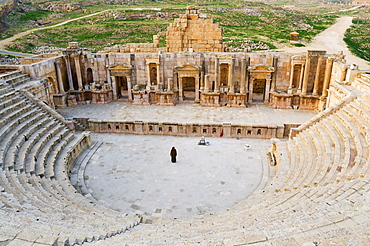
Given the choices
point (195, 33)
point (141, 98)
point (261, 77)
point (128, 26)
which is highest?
point (195, 33)

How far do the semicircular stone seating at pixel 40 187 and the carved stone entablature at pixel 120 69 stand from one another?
738cm

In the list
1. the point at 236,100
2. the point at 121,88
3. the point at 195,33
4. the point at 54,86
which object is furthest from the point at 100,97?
the point at 236,100

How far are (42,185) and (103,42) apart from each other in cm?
3554

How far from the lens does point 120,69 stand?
2272 cm

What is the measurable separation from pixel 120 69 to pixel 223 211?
15.5 m

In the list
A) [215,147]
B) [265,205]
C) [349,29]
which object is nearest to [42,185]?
[265,205]

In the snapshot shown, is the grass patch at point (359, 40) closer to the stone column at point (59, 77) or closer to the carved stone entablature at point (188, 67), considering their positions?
the carved stone entablature at point (188, 67)

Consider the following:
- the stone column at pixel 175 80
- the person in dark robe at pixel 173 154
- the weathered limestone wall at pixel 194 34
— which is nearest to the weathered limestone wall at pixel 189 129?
the person in dark robe at pixel 173 154

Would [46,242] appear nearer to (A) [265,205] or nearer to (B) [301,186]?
(A) [265,205]

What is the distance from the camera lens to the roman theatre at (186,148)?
Answer: 729 centimetres

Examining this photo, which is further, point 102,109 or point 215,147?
point 102,109

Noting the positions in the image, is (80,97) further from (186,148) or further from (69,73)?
(186,148)

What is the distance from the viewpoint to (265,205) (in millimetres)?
9539

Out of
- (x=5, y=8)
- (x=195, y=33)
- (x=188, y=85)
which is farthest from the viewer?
(x=5, y=8)
